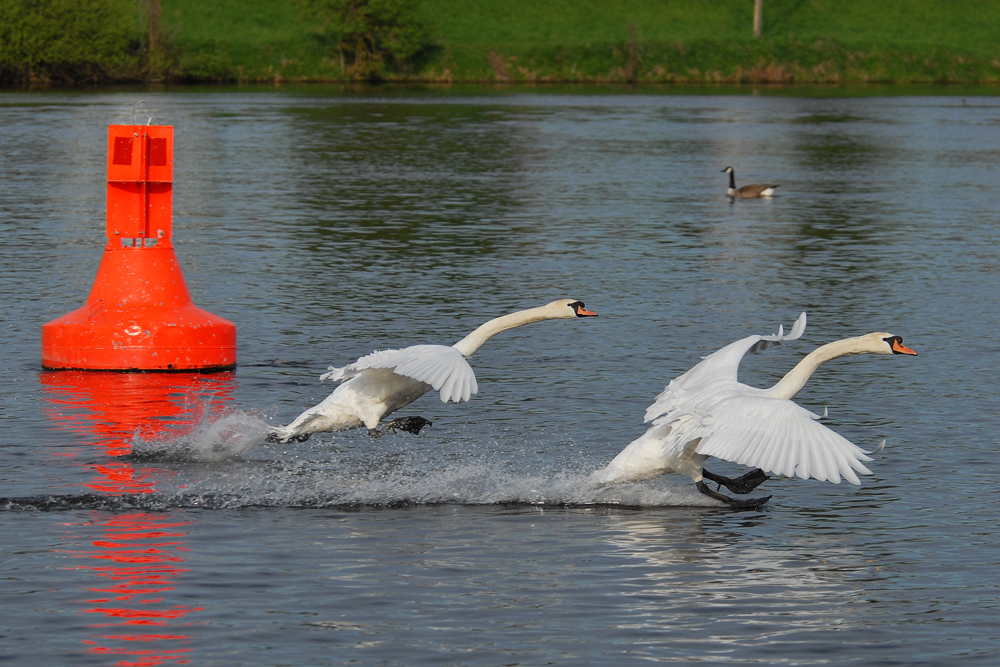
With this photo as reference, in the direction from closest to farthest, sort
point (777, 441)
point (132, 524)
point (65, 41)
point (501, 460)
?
1. point (777, 441)
2. point (132, 524)
3. point (501, 460)
4. point (65, 41)

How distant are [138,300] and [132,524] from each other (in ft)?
13.1

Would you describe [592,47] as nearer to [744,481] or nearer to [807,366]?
[744,481]

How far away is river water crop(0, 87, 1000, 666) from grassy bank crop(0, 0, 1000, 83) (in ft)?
187

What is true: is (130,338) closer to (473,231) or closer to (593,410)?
(593,410)

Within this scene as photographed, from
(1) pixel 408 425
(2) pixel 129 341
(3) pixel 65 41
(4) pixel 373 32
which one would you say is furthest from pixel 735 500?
(4) pixel 373 32

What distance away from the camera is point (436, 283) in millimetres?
16734

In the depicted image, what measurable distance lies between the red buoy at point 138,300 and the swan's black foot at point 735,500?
190 inches

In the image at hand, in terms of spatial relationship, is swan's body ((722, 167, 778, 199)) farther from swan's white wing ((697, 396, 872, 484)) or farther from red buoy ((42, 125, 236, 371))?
swan's white wing ((697, 396, 872, 484))

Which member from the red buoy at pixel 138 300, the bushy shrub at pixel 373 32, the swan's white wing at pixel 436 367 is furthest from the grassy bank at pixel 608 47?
the swan's white wing at pixel 436 367

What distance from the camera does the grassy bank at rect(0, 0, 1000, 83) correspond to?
80625mm

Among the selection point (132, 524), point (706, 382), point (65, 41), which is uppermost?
point (65, 41)

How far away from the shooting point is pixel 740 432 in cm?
758

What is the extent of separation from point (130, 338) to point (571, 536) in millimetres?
4919

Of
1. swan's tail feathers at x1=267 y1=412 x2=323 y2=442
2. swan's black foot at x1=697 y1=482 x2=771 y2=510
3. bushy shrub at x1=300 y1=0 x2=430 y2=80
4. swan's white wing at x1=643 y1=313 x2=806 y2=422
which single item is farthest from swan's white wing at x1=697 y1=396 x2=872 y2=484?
bushy shrub at x1=300 y1=0 x2=430 y2=80
